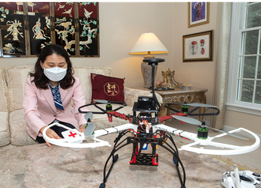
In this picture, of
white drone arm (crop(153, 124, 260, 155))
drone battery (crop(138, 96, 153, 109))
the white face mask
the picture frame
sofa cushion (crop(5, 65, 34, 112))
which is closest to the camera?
white drone arm (crop(153, 124, 260, 155))

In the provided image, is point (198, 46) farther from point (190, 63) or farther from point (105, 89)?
point (105, 89)

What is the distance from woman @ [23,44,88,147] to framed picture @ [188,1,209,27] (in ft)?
7.52

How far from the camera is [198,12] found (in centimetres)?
295

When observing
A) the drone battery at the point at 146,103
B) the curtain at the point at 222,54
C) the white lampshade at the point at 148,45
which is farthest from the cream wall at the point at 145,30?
the drone battery at the point at 146,103

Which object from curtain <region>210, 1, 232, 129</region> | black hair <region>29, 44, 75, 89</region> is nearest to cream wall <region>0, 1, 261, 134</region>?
curtain <region>210, 1, 232, 129</region>

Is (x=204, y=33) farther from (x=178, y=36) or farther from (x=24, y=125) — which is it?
(x=24, y=125)

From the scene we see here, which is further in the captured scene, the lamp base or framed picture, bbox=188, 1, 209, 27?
framed picture, bbox=188, 1, 209, 27

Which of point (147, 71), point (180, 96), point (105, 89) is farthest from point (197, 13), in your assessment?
point (105, 89)

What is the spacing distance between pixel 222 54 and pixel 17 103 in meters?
2.50

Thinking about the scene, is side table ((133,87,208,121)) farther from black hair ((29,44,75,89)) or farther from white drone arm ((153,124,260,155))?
white drone arm ((153,124,260,155))

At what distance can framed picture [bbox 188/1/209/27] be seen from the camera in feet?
9.32

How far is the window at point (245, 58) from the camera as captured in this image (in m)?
2.35

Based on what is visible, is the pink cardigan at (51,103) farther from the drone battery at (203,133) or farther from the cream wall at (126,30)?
the cream wall at (126,30)

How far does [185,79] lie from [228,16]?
117 centimetres
